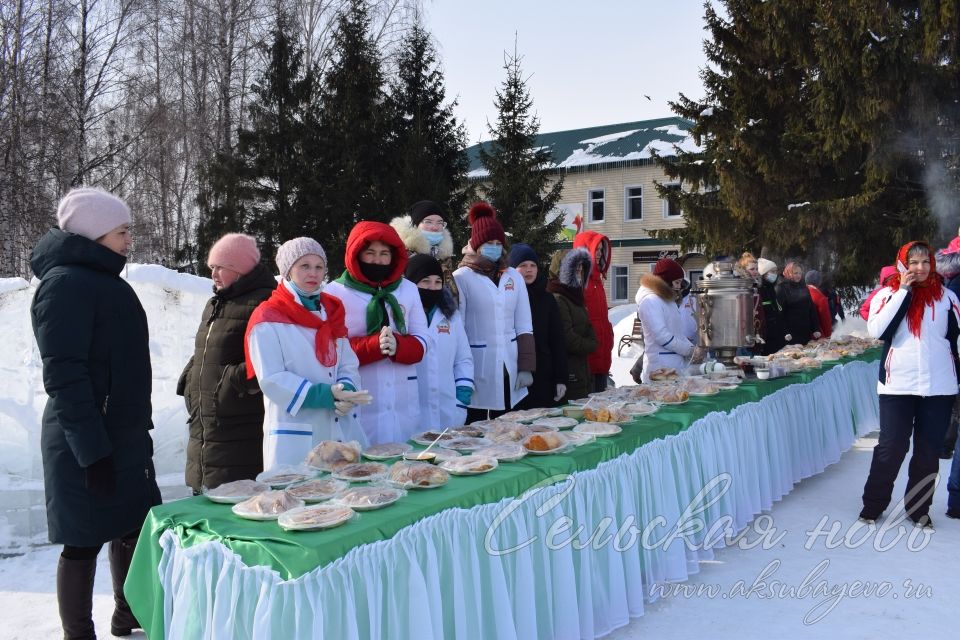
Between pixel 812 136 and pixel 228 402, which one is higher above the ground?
pixel 812 136

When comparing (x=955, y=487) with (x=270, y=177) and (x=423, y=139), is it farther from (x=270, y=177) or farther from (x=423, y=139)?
(x=270, y=177)

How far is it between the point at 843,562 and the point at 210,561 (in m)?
3.35

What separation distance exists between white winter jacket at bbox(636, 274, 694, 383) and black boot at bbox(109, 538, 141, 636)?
3688 millimetres

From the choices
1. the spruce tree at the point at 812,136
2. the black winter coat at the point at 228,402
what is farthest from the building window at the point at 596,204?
the black winter coat at the point at 228,402

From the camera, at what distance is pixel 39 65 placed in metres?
12.9

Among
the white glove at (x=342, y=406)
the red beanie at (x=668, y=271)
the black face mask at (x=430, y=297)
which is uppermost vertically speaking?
the red beanie at (x=668, y=271)

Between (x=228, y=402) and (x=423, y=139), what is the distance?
12.5 m

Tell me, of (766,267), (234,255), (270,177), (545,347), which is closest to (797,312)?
(766,267)

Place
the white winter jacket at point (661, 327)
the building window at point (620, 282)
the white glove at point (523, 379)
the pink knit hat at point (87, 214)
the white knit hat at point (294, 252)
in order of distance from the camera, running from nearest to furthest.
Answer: the pink knit hat at point (87, 214) < the white knit hat at point (294, 252) < the white glove at point (523, 379) < the white winter jacket at point (661, 327) < the building window at point (620, 282)

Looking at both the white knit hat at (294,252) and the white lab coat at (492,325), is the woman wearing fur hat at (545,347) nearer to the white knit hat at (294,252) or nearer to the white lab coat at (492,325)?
the white lab coat at (492,325)

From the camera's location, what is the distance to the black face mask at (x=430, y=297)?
3959 millimetres

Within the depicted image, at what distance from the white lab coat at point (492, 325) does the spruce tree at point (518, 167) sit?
960 centimetres

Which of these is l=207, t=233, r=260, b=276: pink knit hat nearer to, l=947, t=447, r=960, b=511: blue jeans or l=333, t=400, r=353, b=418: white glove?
l=333, t=400, r=353, b=418: white glove

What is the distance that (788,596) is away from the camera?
3428 millimetres
